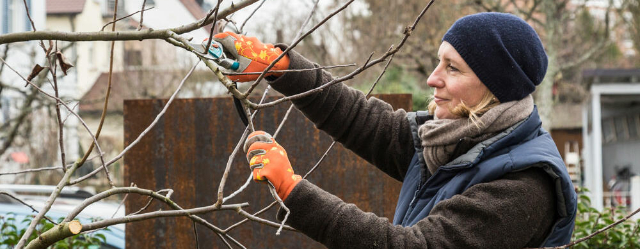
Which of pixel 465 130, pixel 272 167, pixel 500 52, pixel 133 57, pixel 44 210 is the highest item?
pixel 500 52

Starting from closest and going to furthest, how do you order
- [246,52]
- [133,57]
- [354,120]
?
[246,52]
[354,120]
[133,57]

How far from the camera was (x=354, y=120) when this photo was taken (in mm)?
2398

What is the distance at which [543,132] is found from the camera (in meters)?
2.09

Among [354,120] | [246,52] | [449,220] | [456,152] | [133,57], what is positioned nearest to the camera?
[449,220]

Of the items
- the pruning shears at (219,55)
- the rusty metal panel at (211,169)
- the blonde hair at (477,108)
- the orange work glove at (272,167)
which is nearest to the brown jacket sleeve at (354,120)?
the pruning shears at (219,55)

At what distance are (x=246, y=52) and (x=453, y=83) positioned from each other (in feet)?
2.19

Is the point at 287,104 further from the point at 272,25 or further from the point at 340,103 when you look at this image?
the point at 272,25

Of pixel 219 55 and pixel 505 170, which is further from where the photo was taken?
pixel 219 55

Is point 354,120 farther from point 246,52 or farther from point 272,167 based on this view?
point 272,167

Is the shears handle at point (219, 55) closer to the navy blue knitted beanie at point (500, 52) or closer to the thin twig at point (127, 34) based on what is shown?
the thin twig at point (127, 34)

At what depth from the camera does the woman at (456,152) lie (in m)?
1.79

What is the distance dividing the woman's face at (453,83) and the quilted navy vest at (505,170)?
158 millimetres

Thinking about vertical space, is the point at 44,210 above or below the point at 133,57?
above

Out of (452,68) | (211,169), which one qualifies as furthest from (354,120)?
(211,169)
